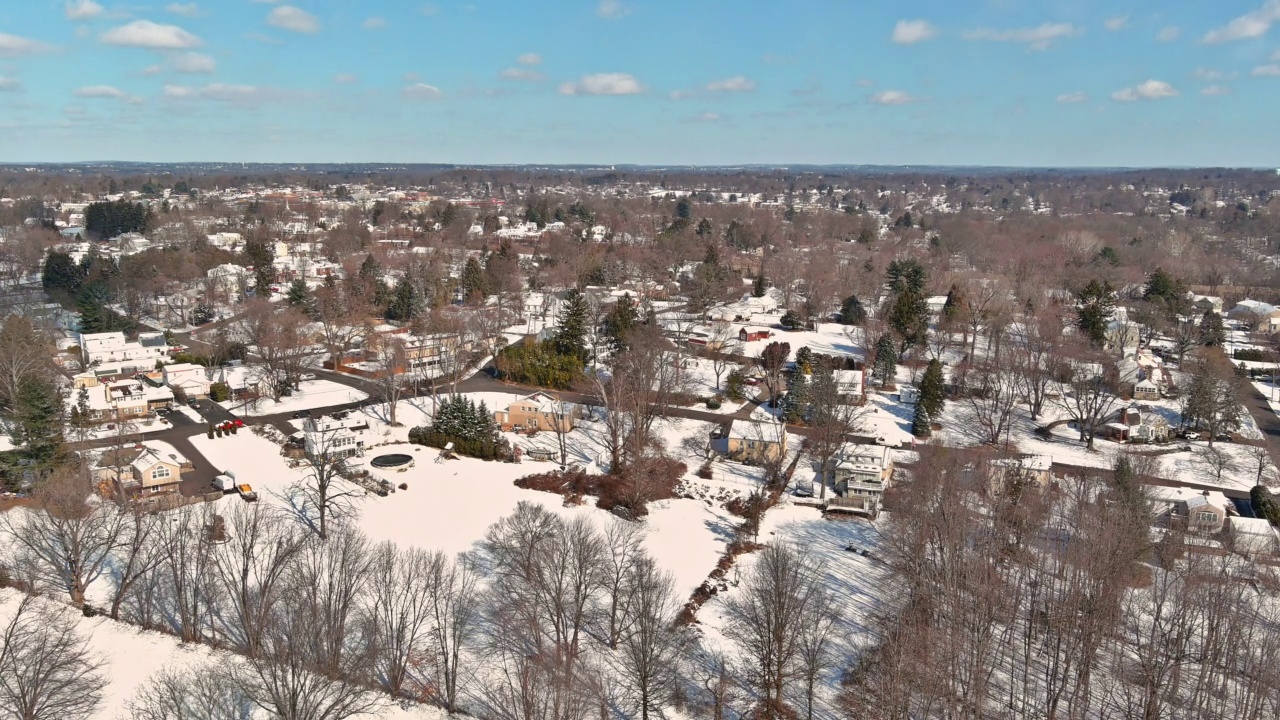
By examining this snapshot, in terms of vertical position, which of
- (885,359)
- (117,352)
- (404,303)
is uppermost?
(404,303)

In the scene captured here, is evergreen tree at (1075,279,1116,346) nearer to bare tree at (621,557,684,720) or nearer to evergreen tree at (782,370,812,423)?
evergreen tree at (782,370,812,423)

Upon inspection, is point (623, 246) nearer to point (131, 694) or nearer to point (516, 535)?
point (516, 535)

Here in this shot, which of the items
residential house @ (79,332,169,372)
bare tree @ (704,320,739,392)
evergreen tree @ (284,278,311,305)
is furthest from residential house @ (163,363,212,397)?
bare tree @ (704,320,739,392)

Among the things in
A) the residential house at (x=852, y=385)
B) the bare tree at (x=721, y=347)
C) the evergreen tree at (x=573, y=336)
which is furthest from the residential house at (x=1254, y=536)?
the evergreen tree at (x=573, y=336)

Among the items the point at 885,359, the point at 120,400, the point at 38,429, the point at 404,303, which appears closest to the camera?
the point at 38,429

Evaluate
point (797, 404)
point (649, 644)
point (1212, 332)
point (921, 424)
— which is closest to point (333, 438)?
point (649, 644)

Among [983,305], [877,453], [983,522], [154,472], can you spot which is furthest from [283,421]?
[983,305]

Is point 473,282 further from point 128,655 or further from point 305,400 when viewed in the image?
point 128,655
